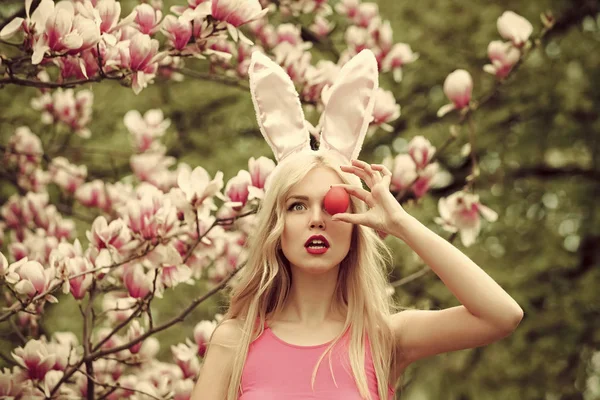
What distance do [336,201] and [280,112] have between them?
368 millimetres

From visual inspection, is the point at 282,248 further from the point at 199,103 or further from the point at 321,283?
the point at 199,103

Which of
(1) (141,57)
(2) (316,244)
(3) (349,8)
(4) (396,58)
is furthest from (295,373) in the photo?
(3) (349,8)

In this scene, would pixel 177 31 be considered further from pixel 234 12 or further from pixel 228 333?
pixel 228 333

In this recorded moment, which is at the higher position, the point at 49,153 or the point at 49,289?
the point at 49,289

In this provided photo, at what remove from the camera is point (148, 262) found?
290cm

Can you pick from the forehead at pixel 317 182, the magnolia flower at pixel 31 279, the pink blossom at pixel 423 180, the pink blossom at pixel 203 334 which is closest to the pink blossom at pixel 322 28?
the pink blossom at pixel 423 180

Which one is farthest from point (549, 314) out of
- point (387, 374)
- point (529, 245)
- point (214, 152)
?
point (387, 374)

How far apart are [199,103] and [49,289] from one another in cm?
352

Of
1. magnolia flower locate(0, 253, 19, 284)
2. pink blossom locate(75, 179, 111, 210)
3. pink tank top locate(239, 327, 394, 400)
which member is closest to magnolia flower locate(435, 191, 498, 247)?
pink tank top locate(239, 327, 394, 400)

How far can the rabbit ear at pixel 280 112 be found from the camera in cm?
276

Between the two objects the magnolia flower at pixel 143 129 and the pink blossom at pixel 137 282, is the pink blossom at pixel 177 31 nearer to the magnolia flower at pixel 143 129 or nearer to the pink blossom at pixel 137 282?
the pink blossom at pixel 137 282

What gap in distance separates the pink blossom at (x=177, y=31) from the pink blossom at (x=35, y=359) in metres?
0.97

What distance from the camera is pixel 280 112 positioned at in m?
2.77

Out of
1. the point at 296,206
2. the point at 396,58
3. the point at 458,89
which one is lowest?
the point at 396,58
